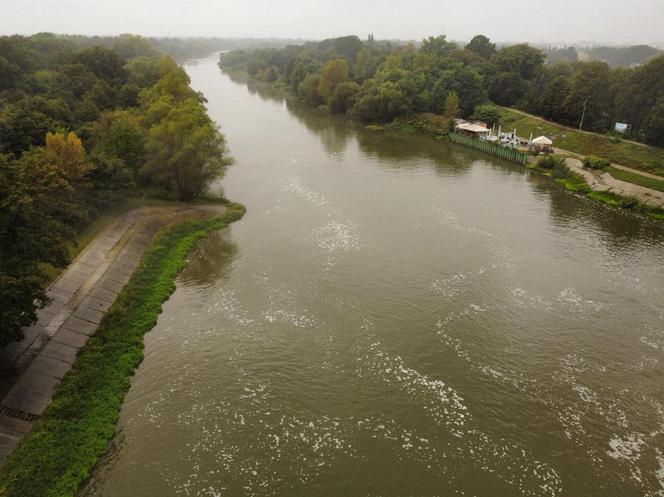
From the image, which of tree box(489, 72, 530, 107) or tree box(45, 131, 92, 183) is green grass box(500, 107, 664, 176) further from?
tree box(45, 131, 92, 183)

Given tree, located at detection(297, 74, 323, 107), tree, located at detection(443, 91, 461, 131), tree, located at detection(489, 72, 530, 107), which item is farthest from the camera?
tree, located at detection(297, 74, 323, 107)

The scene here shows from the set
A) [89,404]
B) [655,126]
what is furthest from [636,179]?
[89,404]

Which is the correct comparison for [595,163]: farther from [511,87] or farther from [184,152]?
[184,152]

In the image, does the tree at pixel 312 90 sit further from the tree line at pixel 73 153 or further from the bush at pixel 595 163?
the bush at pixel 595 163

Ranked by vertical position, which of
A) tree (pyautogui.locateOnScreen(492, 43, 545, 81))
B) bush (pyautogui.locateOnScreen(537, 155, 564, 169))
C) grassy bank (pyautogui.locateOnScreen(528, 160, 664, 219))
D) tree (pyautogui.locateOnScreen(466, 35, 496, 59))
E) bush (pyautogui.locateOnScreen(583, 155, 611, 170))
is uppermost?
tree (pyautogui.locateOnScreen(466, 35, 496, 59))

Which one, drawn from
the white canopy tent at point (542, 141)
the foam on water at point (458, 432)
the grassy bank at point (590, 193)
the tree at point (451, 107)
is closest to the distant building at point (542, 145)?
the white canopy tent at point (542, 141)

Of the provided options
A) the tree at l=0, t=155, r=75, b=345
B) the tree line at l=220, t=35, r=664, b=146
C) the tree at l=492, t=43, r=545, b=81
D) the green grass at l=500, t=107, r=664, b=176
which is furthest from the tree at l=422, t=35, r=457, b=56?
the tree at l=0, t=155, r=75, b=345
